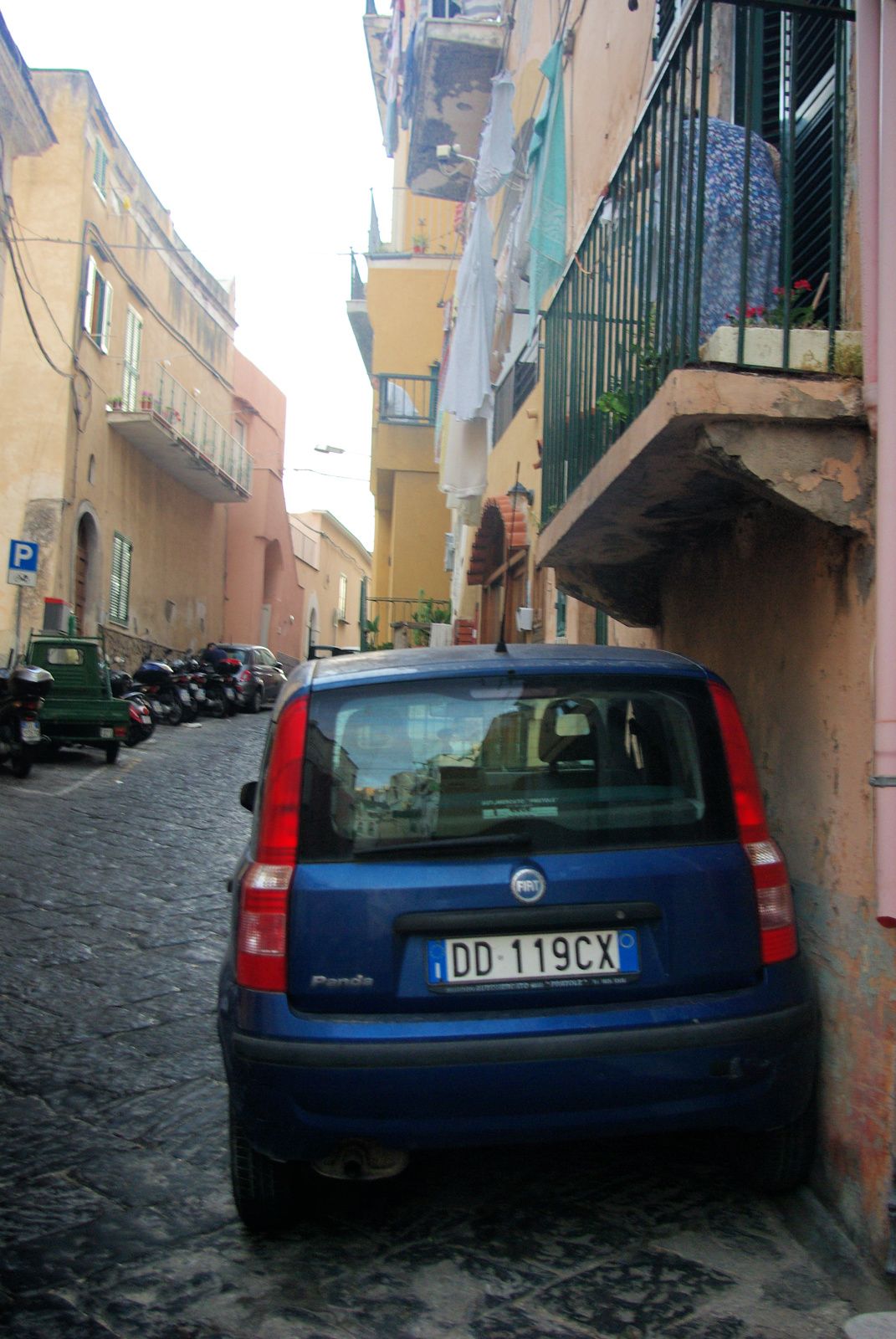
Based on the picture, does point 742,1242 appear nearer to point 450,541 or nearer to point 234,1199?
point 234,1199

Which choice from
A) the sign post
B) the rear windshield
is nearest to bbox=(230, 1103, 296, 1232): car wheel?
the rear windshield

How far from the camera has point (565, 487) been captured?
6402 mm

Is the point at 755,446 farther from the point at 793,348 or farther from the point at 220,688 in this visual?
the point at 220,688

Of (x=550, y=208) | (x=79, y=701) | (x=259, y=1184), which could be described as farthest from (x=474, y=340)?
(x=259, y=1184)

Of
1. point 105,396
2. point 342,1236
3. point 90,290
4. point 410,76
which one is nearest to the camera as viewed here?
point 342,1236

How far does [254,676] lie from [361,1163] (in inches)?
935

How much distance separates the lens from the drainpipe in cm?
293

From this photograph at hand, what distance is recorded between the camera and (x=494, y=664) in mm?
3271

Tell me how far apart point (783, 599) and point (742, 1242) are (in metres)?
1.88

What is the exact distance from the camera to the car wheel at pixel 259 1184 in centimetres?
318

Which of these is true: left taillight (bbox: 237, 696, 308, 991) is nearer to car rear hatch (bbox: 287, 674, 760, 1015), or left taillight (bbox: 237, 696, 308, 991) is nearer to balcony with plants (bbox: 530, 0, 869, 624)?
car rear hatch (bbox: 287, 674, 760, 1015)

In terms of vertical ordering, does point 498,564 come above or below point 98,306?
below

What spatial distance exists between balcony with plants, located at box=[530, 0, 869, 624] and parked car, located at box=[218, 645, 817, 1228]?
0.77 metres

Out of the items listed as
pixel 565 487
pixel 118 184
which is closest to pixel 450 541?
pixel 118 184
